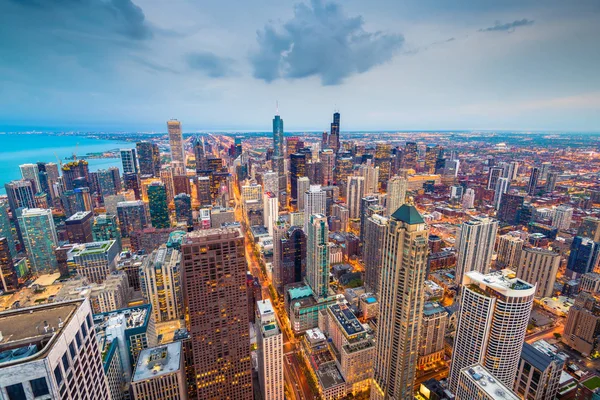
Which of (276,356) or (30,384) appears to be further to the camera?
(276,356)

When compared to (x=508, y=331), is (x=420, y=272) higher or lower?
higher

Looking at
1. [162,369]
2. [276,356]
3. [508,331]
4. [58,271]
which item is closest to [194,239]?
[162,369]

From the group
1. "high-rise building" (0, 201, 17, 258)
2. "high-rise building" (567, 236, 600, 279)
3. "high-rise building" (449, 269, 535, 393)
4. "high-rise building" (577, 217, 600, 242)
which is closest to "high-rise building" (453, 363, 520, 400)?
"high-rise building" (449, 269, 535, 393)

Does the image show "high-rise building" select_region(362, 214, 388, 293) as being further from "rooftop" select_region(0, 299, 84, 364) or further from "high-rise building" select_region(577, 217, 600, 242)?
"rooftop" select_region(0, 299, 84, 364)

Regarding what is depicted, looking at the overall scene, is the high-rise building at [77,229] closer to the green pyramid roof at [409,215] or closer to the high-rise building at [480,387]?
the green pyramid roof at [409,215]

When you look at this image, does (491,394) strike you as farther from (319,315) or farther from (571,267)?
(571,267)
